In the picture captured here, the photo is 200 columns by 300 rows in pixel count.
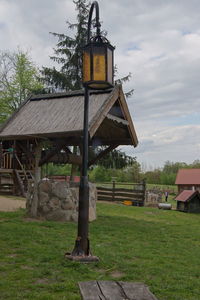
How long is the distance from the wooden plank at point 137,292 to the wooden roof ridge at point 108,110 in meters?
7.09

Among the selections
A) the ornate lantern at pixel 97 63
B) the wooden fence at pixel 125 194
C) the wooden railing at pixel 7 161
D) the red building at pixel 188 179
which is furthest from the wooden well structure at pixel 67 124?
the red building at pixel 188 179

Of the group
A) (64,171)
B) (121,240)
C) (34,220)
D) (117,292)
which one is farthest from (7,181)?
(64,171)

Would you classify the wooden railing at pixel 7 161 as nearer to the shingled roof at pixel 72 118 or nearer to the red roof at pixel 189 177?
the shingled roof at pixel 72 118

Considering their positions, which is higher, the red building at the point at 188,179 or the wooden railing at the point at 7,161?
the wooden railing at the point at 7,161

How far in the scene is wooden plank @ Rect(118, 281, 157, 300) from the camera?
118 inches

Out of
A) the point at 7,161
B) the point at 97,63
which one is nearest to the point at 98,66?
the point at 97,63

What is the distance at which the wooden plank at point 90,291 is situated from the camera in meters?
2.99

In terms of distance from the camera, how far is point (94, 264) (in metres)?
5.98

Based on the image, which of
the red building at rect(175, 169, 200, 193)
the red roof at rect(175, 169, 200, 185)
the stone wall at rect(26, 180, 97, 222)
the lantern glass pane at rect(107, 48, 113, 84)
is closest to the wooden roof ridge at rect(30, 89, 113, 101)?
the stone wall at rect(26, 180, 97, 222)

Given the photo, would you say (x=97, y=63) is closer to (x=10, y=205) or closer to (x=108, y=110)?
(x=108, y=110)

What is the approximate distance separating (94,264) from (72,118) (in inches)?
231

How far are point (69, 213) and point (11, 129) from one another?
11.3 ft

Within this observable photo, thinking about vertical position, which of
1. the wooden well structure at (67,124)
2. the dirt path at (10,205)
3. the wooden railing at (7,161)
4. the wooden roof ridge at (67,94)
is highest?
the wooden roof ridge at (67,94)

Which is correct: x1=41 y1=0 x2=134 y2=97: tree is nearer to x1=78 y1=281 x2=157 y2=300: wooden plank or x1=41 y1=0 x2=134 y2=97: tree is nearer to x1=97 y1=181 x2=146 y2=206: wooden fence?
x1=97 y1=181 x2=146 y2=206: wooden fence
